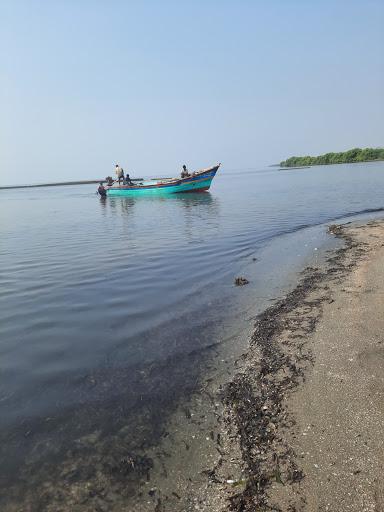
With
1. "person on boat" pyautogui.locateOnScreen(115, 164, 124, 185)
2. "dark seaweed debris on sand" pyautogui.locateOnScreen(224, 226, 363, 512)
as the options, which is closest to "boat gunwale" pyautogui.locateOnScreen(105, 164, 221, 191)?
"person on boat" pyautogui.locateOnScreen(115, 164, 124, 185)

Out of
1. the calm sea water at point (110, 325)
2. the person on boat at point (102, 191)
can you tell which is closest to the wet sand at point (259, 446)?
the calm sea water at point (110, 325)

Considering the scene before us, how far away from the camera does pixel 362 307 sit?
285 inches

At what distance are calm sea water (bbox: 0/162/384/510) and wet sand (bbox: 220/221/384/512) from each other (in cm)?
103

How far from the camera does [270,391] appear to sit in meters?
5.04

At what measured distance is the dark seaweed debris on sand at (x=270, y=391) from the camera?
360 centimetres

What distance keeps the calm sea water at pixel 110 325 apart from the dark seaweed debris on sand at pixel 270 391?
81 centimetres

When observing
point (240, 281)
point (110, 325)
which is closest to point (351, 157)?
point (240, 281)

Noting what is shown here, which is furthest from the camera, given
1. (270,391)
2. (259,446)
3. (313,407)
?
(270,391)

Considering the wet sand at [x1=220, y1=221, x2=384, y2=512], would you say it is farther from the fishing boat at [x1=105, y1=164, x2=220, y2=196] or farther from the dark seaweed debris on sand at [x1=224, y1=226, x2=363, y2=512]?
the fishing boat at [x1=105, y1=164, x2=220, y2=196]

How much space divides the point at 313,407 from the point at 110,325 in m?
4.75

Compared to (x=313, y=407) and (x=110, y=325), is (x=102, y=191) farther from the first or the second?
(x=313, y=407)

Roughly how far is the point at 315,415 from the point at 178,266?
8762 millimetres

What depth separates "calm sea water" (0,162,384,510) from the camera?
4.80m

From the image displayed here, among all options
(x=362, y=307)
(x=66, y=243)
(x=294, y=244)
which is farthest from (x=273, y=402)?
(x=66, y=243)
